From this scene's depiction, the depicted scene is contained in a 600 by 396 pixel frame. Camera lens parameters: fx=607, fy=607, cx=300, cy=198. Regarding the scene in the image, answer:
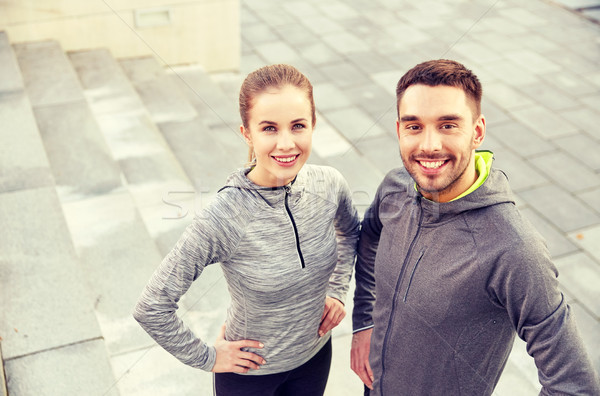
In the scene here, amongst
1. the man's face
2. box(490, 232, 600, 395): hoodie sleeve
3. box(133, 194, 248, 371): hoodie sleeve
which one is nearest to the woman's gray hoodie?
box(133, 194, 248, 371): hoodie sleeve

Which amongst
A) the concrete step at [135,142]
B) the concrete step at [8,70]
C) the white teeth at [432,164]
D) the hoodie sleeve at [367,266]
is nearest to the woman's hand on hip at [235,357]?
the hoodie sleeve at [367,266]

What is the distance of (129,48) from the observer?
4.75 metres

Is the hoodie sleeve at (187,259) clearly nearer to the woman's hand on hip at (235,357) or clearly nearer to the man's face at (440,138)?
the woman's hand on hip at (235,357)

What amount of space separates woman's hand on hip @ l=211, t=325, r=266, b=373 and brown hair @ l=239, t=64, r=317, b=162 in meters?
0.58

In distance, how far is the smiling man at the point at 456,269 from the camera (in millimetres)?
1241

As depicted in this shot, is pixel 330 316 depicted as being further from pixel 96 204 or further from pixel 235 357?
pixel 96 204

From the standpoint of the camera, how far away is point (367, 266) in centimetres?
182

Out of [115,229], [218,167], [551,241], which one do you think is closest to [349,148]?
[218,167]

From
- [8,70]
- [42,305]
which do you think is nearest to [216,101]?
[8,70]

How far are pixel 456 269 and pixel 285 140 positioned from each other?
1.60ft

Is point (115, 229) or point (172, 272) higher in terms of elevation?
point (172, 272)

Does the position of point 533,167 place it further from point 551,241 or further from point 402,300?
point 402,300

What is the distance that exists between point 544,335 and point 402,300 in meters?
0.36

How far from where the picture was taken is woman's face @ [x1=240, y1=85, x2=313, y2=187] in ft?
4.59
